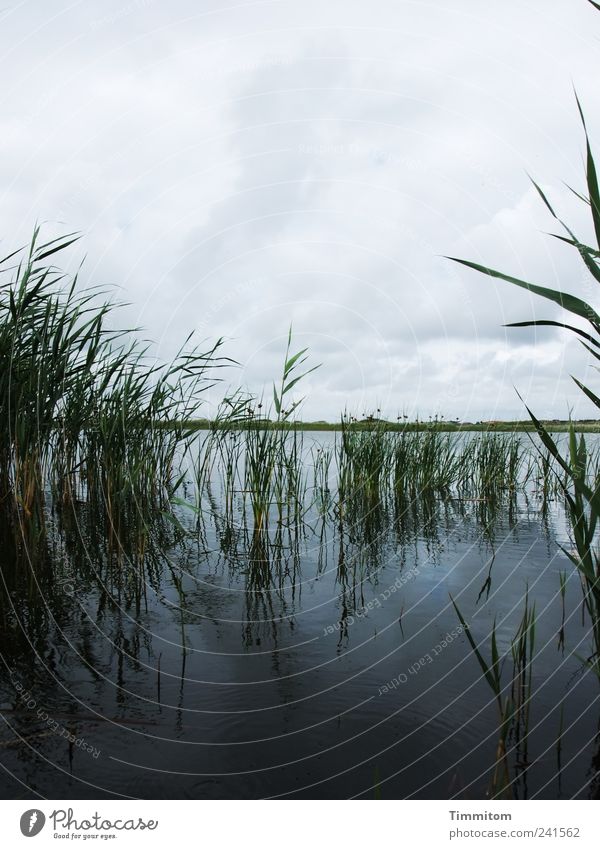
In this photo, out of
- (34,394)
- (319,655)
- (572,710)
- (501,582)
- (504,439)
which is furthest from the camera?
(504,439)

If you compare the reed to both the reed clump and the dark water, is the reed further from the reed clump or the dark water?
the reed clump

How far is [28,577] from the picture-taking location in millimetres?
4316

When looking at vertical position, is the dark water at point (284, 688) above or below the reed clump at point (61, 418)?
below

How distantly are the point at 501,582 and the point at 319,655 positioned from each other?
2412 millimetres

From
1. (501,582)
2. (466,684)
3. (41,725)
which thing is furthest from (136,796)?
(501,582)

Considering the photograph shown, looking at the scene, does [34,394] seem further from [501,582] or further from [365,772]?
[501,582]
